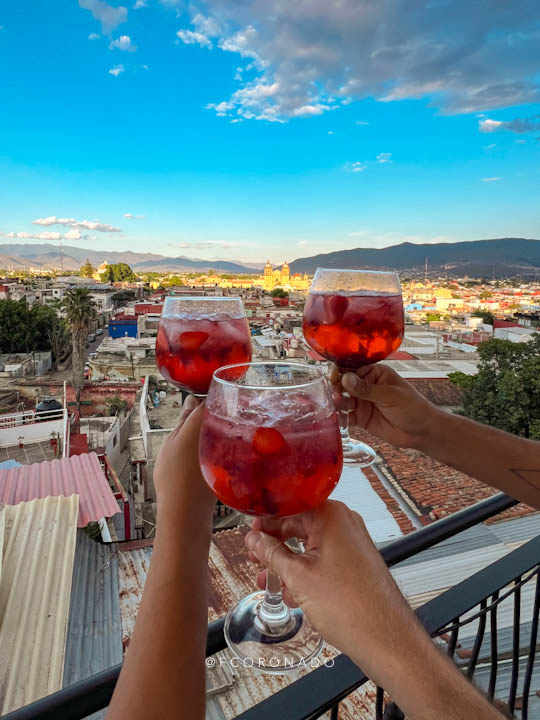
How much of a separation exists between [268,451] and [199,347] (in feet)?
1.84

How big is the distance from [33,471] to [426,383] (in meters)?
15.3

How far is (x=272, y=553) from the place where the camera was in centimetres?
83

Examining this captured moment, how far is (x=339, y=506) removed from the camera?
32.5 inches

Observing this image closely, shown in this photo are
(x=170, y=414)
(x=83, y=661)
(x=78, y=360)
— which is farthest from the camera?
(x=78, y=360)

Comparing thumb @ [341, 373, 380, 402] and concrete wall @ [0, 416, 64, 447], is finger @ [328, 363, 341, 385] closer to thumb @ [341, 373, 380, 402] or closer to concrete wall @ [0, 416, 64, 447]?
thumb @ [341, 373, 380, 402]

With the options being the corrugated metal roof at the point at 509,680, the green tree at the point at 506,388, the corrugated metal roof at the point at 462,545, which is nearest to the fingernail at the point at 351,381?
the corrugated metal roof at the point at 509,680

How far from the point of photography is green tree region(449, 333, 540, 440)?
15750 mm

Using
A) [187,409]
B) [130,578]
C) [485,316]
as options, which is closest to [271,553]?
[187,409]

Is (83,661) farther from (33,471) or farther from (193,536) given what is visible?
(193,536)

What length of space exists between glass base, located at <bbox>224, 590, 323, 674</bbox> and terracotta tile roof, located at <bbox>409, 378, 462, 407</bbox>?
58.5 ft

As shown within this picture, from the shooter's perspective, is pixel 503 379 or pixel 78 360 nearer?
→ pixel 503 379

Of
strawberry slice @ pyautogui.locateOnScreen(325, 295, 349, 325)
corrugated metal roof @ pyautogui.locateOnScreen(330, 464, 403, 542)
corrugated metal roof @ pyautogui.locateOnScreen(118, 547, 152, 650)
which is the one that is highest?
strawberry slice @ pyautogui.locateOnScreen(325, 295, 349, 325)

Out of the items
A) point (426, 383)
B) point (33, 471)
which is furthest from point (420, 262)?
point (33, 471)

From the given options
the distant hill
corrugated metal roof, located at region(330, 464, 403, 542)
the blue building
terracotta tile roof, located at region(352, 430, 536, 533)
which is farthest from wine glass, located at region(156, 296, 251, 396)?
the distant hill
